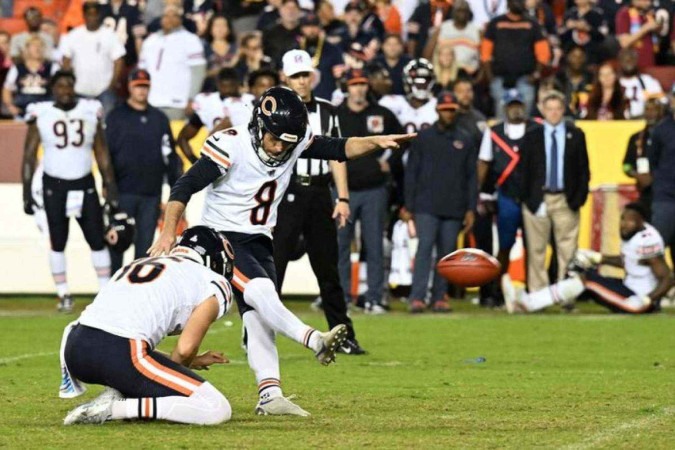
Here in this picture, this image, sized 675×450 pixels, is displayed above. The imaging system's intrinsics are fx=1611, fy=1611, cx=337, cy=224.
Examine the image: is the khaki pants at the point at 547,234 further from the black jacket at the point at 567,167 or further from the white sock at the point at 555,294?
the white sock at the point at 555,294

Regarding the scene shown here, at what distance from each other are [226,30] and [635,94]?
4691 millimetres

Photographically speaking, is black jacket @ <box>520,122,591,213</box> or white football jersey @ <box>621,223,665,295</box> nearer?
white football jersey @ <box>621,223,665,295</box>

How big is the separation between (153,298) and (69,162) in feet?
24.2

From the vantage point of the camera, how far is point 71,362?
6.99 m

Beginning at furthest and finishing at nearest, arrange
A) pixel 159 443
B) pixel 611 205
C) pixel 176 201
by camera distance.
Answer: pixel 611 205 < pixel 176 201 < pixel 159 443

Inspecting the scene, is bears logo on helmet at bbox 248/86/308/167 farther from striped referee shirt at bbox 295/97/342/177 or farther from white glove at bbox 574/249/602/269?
white glove at bbox 574/249/602/269

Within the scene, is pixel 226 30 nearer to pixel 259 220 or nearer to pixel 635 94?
pixel 635 94

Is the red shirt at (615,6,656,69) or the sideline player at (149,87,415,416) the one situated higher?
the red shirt at (615,6,656,69)

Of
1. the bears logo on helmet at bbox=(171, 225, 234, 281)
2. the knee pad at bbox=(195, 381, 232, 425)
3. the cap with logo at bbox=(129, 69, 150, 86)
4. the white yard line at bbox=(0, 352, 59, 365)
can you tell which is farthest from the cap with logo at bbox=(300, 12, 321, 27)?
the knee pad at bbox=(195, 381, 232, 425)

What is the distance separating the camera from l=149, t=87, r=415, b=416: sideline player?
25.2ft

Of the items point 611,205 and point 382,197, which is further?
point 611,205

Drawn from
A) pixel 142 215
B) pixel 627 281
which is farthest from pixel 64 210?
pixel 627 281

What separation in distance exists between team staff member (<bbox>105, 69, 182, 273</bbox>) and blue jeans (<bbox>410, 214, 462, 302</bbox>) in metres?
2.33

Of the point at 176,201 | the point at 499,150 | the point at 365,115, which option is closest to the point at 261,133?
the point at 176,201
